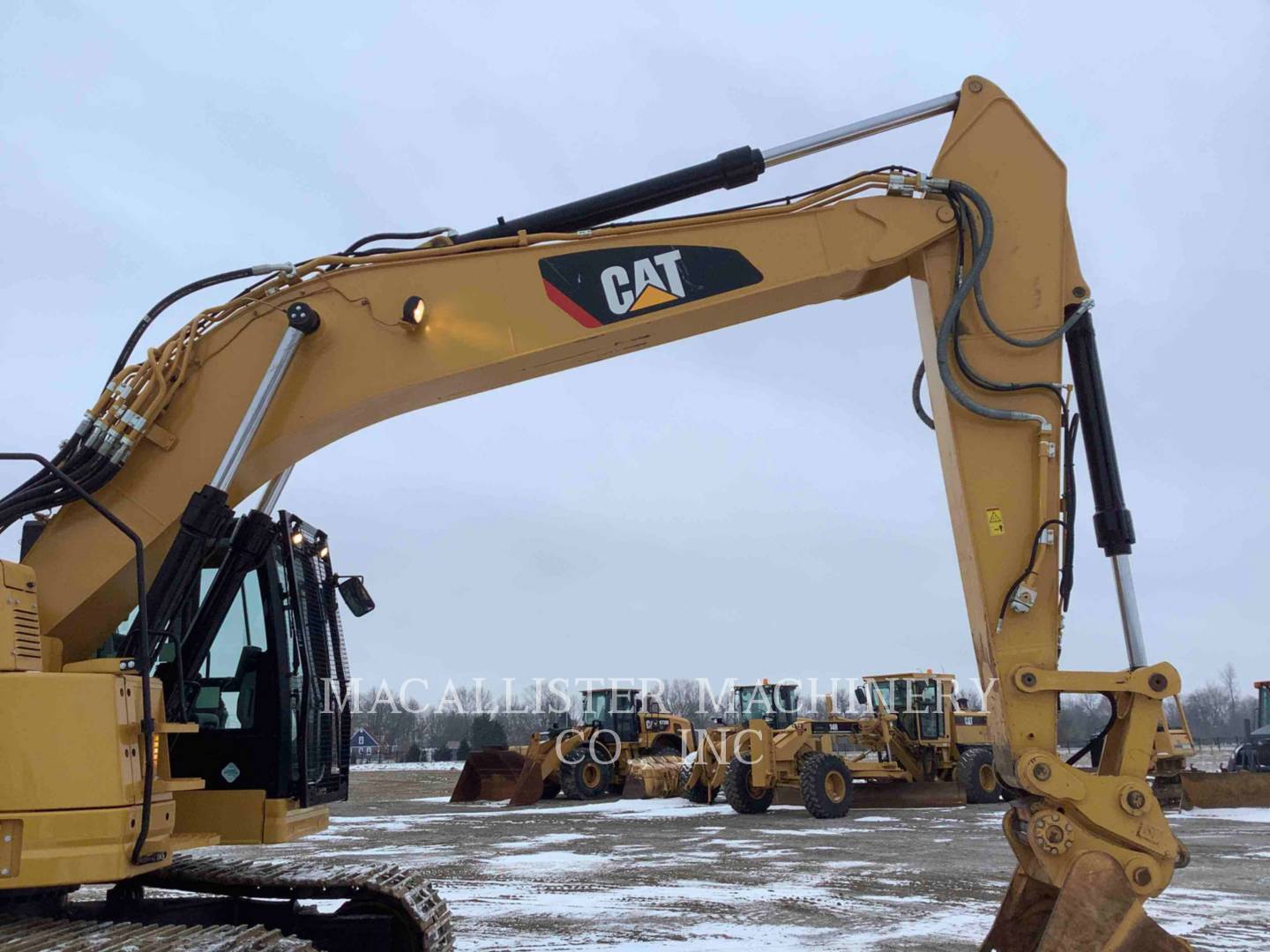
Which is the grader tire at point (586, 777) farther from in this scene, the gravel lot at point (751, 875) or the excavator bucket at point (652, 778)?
the gravel lot at point (751, 875)

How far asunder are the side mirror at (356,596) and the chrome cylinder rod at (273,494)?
1.87ft

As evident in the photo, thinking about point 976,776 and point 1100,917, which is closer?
point 1100,917

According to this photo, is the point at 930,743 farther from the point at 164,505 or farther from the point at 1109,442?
the point at 164,505

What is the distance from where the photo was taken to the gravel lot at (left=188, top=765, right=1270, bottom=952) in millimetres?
8414

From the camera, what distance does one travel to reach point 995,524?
5.57 metres

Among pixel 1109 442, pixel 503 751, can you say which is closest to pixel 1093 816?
pixel 1109 442

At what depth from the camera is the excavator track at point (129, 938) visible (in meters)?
4.41

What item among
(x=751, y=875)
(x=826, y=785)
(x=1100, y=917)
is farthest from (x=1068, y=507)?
(x=826, y=785)

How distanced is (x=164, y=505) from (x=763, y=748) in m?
15.5

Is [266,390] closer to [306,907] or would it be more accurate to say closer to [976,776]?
[306,907]

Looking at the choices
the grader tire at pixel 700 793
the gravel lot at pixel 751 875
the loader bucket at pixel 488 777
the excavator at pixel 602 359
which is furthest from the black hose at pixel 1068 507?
the loader bucket at pixel 488 777

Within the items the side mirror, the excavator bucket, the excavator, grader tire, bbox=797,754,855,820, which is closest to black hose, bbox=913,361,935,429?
the excavator

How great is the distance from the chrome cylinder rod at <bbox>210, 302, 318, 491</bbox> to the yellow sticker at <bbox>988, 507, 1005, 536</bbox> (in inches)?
131

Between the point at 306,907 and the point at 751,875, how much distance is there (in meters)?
6.20
